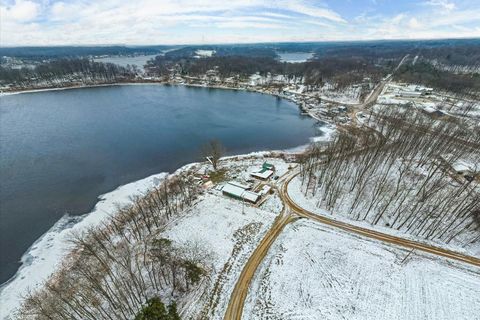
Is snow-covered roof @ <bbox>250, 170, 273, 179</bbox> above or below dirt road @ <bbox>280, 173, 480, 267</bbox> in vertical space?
above

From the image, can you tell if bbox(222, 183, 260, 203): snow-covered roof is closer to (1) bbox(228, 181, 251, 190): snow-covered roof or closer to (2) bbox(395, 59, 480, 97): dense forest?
(1) bbox(228, 181, 251, 190): snow-covered roof

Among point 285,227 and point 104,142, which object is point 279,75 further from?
point 285,227

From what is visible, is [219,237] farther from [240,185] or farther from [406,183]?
[406,183]

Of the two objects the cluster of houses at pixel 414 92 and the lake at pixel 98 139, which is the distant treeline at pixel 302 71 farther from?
the lake at pixel 98 139

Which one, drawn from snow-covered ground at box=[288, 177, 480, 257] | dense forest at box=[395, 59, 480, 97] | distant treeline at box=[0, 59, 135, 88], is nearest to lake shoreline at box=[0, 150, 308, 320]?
snow-covered ground at box=[288, 177, 480, 257]

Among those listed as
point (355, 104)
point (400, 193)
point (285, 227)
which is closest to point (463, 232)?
point (400, 193)

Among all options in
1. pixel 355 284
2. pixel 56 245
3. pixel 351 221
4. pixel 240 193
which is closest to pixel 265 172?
pixel 240 193
